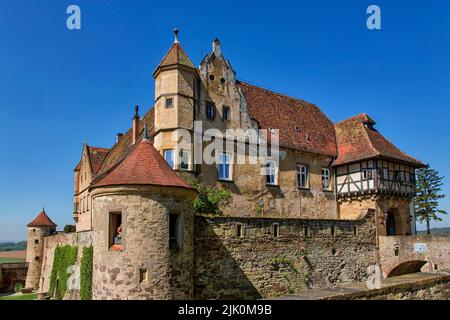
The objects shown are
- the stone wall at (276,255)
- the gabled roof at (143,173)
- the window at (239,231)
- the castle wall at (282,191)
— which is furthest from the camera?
the castle wall at (282,191)

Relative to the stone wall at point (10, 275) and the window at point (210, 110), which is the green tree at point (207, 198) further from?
the stone wall at point (10, 275)

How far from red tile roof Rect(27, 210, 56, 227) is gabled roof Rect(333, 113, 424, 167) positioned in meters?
27.9

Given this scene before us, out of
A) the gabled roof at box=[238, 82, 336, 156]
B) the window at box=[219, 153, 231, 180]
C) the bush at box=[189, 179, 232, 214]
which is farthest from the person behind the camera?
the gabled roof at box=[238, 82, 336, 156]

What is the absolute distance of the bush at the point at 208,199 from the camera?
21875mm

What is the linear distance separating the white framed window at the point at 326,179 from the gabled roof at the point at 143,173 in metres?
16.9

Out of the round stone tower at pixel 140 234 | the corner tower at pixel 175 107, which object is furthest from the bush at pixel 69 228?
the round stone tower at pixel 140 234

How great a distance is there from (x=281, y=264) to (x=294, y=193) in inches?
Answer: 311

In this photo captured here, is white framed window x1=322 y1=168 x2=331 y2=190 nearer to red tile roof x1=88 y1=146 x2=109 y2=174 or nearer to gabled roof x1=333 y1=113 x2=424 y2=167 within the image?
gabled roof x1=333 y1=113 x2=424 y2=167

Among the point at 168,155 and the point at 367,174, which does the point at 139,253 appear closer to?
the point at 168,155

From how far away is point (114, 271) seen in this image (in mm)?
14281

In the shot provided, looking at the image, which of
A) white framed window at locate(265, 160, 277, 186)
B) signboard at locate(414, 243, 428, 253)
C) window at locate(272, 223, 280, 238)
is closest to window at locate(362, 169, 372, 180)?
signboard at locate(414, 243, 428, 253)

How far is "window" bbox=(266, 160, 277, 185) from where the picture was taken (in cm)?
2702
